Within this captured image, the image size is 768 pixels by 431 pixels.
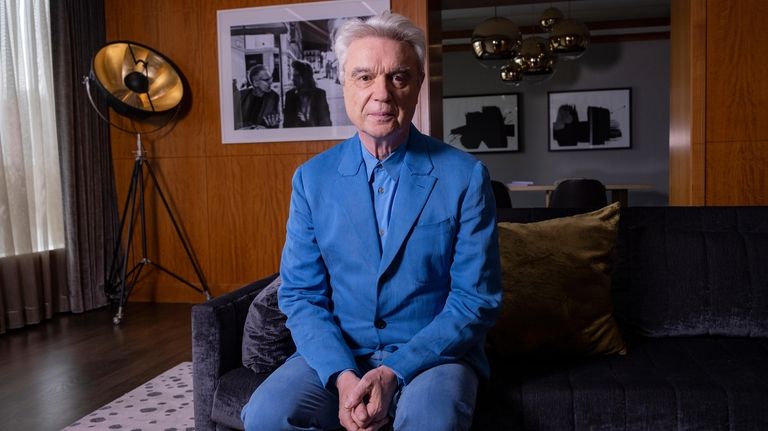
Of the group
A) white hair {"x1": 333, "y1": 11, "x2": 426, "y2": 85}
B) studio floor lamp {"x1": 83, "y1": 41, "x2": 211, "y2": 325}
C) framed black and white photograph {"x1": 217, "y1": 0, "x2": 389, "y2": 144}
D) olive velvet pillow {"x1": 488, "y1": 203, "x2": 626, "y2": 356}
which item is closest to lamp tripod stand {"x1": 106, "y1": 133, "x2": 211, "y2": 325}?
studio floor lamp {"x1": 83, "y1": 41, "x2": 211, "y2": 325}

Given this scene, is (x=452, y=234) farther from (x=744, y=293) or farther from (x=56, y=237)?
(x=56, y=237)

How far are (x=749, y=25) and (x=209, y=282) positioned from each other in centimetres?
388

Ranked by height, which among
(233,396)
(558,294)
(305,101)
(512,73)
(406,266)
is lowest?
(233,396)

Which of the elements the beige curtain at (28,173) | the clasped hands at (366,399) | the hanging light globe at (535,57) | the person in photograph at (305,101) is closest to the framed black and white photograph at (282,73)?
the person in photograph at (305,101)

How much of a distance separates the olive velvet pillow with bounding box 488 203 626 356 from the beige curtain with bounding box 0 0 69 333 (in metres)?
3.29

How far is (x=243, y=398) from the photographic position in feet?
5.74

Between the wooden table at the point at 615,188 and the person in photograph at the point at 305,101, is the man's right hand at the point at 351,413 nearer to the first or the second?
the person in photograph at the point at 305,101

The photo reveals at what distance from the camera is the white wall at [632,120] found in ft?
27.6

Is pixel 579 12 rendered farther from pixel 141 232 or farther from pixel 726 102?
pixel 141 232

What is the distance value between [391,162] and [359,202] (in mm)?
133

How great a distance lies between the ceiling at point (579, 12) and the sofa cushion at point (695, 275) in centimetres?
558

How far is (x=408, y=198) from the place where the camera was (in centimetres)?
157

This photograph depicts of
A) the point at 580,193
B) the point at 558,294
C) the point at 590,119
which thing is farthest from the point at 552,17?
the point at 558,294

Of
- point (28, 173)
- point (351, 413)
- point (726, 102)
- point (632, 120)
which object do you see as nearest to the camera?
point (351, 413)
